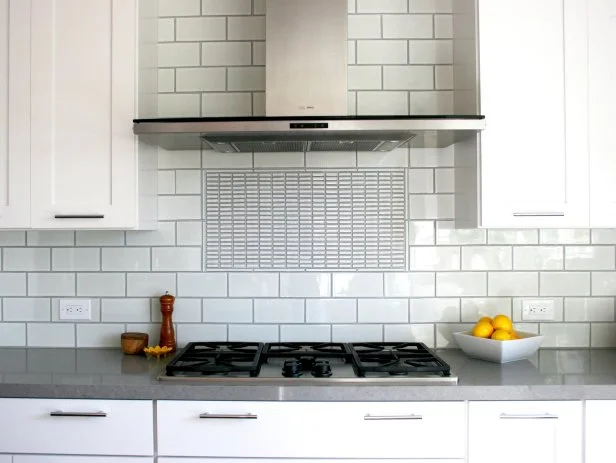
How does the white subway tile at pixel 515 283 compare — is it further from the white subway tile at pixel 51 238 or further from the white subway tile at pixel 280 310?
the white subway tile at pixel 51 238

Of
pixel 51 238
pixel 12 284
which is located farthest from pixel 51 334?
pixel 51 238

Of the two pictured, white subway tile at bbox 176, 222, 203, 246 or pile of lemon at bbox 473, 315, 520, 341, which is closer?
pile of lemon at bbox 473, 315, 520, 341

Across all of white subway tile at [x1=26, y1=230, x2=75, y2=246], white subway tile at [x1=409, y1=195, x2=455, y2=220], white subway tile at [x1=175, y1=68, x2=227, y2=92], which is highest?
white subway tile at [x1=175, y1=68, x2=227, y2=92]

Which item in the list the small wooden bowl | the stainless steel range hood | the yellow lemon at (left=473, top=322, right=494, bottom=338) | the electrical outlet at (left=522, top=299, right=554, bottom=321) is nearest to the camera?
the stainless steel range hood

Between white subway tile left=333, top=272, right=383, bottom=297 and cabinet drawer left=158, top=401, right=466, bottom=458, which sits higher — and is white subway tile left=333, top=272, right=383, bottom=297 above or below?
above

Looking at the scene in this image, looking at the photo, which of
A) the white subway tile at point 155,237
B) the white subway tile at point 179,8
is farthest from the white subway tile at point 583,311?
the white subway tile at point 179,8

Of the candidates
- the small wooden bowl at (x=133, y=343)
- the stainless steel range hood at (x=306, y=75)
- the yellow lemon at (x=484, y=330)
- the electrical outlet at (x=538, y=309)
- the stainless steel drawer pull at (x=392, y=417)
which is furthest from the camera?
the electrical outlet at (x=538, y=309)

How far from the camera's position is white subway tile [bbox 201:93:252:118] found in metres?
2.54

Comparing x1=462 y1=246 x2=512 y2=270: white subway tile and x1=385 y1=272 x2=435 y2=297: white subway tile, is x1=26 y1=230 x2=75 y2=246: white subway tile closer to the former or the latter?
x1=385 y1=272 x2=435 y2=297: white subway tile

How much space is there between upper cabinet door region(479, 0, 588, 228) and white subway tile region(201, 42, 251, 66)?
1031 millimetres

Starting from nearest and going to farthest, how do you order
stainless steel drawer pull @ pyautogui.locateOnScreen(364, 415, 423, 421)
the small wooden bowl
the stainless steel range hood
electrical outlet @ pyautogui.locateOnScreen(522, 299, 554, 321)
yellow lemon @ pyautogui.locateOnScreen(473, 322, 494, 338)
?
stainless steel drawer pull @ pyautogui.locateOnScreen(364, 415, 423, 421), the stainless steel range hood, yellow lemon @ pyautogui.locateOnScreen(473, 322, 494, 338), the small wooden bowl, electrical outlet @ pyautogui.locateOnScreen(522, 299, 554, 321)

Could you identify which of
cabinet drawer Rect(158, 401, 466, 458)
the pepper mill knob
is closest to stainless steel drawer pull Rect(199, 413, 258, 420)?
cabinet drawer Rect(158, 401, 466, 458)

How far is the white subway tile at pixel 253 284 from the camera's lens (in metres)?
2.52

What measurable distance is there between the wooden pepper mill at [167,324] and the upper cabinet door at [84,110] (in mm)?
412
